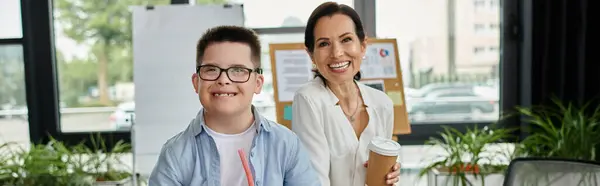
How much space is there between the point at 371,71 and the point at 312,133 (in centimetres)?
107

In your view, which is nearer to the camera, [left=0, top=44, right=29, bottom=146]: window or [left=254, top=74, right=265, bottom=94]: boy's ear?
[left=254, top=74, right=265, bottom=94]: boy's ear

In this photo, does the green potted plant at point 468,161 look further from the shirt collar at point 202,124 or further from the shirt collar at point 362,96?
the shirt collar at point 202,124

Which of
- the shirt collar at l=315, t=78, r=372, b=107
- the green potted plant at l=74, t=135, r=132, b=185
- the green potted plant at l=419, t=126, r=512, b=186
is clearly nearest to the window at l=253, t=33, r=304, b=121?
the green potted plant at l=74, t=135, r=132, b=185

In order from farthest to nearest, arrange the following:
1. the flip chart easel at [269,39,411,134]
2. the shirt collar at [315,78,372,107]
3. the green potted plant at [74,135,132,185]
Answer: the green potted plant at [74,135,132,185] < the flip chart easel at [269,39,411,134] < the shirt collar at [315,78,372,107]

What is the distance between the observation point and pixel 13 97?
10.4 feet

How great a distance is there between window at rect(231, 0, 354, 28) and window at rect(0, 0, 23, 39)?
138 cm

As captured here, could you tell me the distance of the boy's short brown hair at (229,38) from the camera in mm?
1170

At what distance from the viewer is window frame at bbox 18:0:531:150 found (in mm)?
3061

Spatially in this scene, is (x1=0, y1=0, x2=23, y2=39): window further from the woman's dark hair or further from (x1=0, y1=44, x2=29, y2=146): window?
the woman's dark hair

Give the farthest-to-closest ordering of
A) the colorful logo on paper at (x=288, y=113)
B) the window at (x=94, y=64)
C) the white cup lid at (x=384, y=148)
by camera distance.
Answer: the window at (x=94, y=64)
the colorful logo on paper at (x=288, y=113)
the white cup lid at (x=384, y=148)

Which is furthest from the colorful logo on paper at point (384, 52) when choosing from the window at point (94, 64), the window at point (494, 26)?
the window at point (94, 64)

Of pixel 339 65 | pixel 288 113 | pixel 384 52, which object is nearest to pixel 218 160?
pixel 339 65

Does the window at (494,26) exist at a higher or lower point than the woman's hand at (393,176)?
higher

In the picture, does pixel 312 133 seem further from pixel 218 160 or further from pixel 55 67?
pixel 55 67
